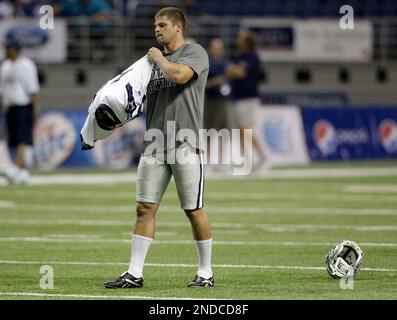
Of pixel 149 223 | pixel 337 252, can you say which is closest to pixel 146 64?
pixel 149 223

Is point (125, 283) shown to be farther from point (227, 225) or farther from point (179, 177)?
point (227, 225)

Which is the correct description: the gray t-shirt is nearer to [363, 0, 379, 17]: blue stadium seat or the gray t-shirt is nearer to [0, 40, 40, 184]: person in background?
[0, 40, 40, 184]: person in background

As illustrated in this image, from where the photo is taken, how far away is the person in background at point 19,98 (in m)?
22.6

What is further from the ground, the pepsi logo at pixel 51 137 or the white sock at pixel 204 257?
the pepsi logo at pixel 51 137

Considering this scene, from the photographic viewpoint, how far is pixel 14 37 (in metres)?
27.8

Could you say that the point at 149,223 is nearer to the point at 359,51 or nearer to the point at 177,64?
the point at 177,64

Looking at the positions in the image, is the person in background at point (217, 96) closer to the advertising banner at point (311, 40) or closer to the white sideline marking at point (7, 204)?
the advertising banner at point (311, 40)

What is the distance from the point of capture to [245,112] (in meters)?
25.1

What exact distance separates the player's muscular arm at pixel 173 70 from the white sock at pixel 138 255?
129 centimetres

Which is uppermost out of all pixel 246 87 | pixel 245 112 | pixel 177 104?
pixel 246 87

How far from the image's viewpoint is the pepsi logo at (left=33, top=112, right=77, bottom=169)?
25859 millimetres

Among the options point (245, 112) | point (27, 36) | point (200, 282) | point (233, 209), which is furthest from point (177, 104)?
point (27, 36)

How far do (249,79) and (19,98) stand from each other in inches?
191

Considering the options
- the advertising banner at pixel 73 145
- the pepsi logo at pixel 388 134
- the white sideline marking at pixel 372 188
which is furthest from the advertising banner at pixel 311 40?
the white sideline marking at pixel 372 188
